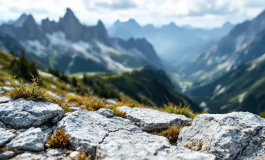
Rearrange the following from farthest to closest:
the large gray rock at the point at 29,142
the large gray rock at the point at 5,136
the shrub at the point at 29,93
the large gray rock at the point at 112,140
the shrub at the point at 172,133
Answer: the shrub at the point at 29,93, the shrub at the point at 172,133, the large gray rock at the point at 5,136, the large gray rock at the point at 29,142, the large gray rock at the point at 112,140

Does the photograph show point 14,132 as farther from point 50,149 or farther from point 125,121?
point 125,121

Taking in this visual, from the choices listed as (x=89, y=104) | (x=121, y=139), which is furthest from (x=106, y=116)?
(x=121, y=139)

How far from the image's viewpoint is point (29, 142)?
7496 mm

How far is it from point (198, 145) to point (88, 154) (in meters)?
4.36

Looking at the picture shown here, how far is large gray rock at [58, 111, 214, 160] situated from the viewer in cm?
723

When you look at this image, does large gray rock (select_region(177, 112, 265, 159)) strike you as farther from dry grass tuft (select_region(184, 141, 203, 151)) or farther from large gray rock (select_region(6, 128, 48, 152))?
large gray rock (select_region(6, 128, 48, 152))

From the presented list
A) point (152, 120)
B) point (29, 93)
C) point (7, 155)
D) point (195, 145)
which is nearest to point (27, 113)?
point (29, 93)

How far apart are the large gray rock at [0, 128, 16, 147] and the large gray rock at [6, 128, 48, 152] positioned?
0.20 metres

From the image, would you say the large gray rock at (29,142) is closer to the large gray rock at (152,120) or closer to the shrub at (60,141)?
the shrub at (60,141)

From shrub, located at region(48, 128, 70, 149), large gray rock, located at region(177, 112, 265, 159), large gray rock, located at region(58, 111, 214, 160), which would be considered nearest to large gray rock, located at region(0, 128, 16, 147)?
shrub, located at region(48, 128, 70, 149)

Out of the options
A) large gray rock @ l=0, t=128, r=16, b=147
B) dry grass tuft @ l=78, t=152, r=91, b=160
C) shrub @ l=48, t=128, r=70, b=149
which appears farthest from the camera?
shrub @ l=48, t=128, r=70, b=149

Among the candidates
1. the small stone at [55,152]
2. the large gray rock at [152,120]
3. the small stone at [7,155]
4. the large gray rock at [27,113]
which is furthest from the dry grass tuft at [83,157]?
the large gray rock at [152,120]

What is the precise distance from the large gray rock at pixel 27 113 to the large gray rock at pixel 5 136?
29.7 inches

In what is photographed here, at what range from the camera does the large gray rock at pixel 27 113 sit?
8.95 metres
